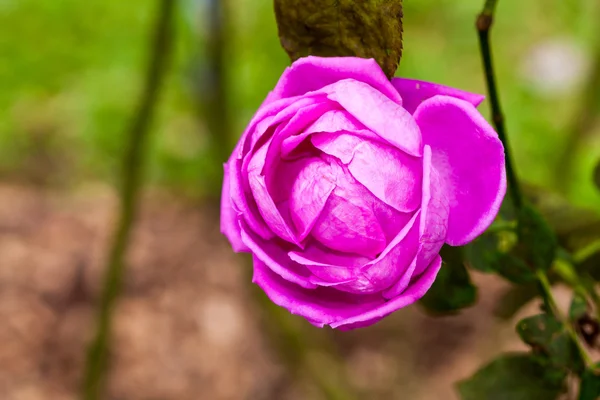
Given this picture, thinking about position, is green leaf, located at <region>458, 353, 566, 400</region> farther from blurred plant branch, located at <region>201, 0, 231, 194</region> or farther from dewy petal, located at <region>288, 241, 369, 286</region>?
blurred plant branch, located at <region>201, 0, 231, 194</region>

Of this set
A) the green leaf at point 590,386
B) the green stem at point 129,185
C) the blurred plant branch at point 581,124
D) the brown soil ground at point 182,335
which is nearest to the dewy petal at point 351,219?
the green leaf at point 590,386

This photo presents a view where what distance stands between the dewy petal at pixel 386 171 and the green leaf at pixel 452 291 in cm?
13

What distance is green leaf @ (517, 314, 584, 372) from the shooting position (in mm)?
559

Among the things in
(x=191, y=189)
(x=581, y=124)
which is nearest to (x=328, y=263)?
(x=581, y=124)

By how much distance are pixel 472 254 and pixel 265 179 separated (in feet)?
0.72

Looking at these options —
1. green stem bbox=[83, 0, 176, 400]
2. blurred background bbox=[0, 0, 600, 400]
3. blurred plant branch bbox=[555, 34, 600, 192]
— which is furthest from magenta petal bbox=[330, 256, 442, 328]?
blurred plant branch bbox=[555, 34, 600, 192]

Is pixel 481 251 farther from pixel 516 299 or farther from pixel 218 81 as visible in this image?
pixel 218 81

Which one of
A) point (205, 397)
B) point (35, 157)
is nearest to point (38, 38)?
point (35, 157)

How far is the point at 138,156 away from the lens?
1234 millimetres

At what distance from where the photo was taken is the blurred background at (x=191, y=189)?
177cm

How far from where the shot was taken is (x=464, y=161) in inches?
17.9

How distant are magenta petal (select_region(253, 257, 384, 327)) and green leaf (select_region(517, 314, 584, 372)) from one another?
0.17 m

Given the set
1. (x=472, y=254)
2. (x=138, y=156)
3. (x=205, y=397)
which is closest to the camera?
(x=472, y=254)

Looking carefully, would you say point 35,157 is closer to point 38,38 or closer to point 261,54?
point 38,38
